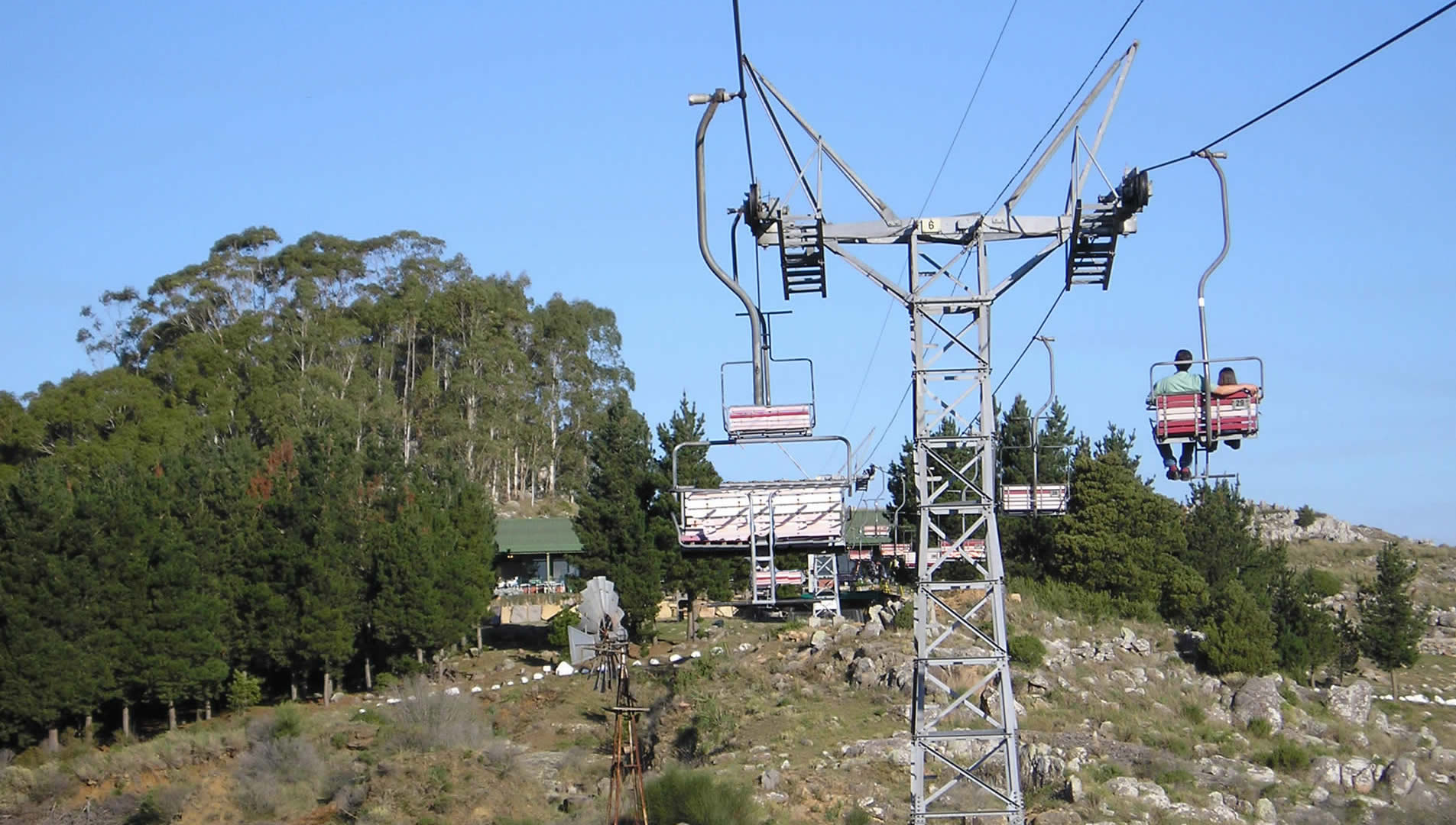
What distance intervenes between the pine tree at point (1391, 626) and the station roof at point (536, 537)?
123ft

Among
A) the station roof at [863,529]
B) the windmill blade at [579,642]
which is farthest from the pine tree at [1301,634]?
the windmill blade at [579,642]

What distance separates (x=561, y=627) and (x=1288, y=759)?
1144 inches

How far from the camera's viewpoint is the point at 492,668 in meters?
57.0

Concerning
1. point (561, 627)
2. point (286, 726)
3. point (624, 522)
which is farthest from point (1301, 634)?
point (286, 726)

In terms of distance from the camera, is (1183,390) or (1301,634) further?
(1301,634)

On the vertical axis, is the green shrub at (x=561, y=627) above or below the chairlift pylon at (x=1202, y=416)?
below

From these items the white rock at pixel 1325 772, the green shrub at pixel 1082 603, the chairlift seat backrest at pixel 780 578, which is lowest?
the white rock at pixel 1325 772

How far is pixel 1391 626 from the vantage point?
61844mm

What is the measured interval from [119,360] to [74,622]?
41.5 metres

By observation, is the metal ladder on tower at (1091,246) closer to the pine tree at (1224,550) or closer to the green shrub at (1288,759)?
the green shrub at (1288,759)

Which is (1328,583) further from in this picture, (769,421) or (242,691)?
(769,421)

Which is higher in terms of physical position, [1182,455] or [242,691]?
[1182,455]

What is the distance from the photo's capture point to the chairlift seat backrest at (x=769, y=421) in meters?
21.1

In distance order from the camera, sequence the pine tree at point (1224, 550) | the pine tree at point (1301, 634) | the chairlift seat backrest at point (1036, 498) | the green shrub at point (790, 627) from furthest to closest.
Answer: the pine tree at point (1224, 550)
the pine tree at point (1301, 634)
the green shrub at point (790, 627)
the chairlift seat backrest at point (1036, 498)
